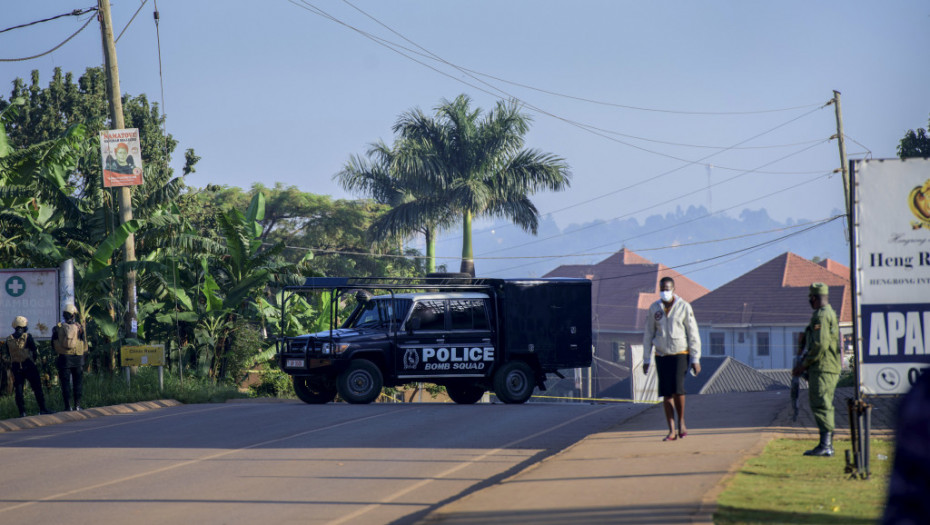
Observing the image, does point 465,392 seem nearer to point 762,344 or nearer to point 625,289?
point 762,344

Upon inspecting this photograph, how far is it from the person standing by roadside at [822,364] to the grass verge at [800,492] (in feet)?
1.11

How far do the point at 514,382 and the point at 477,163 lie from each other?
22.6m

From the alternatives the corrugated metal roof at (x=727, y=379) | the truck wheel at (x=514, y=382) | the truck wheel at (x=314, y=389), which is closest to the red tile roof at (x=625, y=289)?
the corrugated metal roof at (x=727, y=379)

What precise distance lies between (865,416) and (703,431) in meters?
4.38

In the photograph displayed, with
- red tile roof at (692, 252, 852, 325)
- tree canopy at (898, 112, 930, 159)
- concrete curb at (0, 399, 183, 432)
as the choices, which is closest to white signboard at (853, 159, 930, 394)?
concrete curb at (0, 399, 183, 432)

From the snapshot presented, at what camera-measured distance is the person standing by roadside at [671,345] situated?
12.2 meters

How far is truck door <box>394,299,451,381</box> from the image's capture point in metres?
20.6

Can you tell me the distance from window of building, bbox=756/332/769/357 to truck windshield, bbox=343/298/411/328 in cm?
5935

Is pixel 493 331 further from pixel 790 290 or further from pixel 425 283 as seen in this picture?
pixel 790 290

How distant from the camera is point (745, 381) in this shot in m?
59.8

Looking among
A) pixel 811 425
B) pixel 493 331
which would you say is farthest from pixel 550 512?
pixel 493 331

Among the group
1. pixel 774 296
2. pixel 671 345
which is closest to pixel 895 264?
pixel 671 345

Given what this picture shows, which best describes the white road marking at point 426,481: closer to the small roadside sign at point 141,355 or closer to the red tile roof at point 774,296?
the small roadside sign at point 141,355

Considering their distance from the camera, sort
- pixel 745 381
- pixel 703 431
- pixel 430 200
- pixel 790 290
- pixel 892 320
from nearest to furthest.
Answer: pixel 892 320 < pixel 703 431 < pixel 430 200 < pixel 745 381 < pixel 790 290
